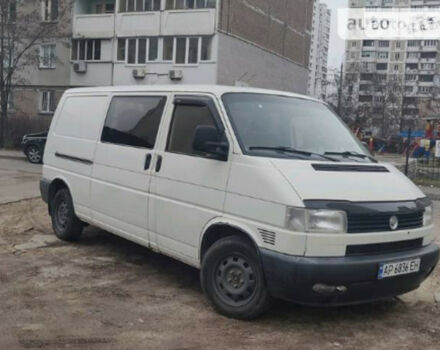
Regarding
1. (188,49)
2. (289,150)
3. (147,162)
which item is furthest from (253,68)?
(289,150)

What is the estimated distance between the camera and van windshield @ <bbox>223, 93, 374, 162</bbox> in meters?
4.86

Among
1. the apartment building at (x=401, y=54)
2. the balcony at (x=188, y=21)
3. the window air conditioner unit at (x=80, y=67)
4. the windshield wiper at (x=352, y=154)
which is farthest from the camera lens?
the apartment building at (x=401, y=54)

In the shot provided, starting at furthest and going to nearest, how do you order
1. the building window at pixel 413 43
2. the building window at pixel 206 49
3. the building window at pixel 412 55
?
the building window at pixel 412 55 < the building window at pixel 413 43 < the building window at pixel 206 49

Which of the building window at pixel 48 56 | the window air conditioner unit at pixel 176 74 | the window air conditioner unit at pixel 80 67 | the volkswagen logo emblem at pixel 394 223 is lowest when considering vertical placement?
the volkswagen logo emblem at pixel 394 223

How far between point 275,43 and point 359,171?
35.3 meters

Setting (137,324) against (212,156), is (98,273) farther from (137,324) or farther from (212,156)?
(212,156)

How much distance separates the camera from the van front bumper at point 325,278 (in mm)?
4176

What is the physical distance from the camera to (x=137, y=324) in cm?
448

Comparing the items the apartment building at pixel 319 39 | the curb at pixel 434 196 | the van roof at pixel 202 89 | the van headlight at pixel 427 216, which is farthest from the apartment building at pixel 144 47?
the apartment building at pixel 319 39

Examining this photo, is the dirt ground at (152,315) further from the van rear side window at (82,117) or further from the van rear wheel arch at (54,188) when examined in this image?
the van rear side window at (82,117)

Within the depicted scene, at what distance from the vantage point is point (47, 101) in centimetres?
3628

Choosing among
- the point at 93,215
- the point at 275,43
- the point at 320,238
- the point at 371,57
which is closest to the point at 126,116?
the point at 93,215

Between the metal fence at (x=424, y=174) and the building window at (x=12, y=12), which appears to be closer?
the metal fence at (x=424, y=174)

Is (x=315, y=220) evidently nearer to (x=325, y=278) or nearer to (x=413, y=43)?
(x=325, y=278)
